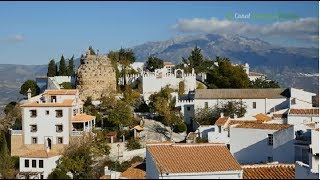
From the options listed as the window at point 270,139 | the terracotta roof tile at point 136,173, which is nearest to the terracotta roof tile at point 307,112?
the window at point 270,139

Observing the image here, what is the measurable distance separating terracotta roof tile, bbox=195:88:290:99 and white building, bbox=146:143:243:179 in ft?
62.8

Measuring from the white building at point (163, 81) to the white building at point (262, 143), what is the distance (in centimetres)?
1667

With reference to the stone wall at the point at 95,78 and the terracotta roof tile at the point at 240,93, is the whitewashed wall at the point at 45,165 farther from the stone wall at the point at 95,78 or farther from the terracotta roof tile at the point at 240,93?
the terracotta roof tile at the point at 240,93

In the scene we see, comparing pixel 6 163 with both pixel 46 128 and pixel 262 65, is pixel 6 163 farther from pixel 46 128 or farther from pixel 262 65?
pixel 262 65

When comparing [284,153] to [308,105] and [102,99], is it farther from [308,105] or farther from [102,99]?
[102,99]

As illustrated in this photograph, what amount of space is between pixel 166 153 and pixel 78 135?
14.8 m

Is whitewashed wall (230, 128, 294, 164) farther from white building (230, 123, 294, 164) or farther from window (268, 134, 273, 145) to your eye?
window (268, 134, 273, 145)

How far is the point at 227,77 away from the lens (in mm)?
44375

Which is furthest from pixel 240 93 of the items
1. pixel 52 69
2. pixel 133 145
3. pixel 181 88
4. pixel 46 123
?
pixel 52 69

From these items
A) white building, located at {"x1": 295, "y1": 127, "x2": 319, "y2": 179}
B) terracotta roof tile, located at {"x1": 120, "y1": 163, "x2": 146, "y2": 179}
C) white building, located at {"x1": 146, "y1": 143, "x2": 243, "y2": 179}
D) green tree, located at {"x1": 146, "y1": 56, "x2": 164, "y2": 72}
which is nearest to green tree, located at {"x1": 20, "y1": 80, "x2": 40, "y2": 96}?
green tree, located at {"x1": 146, "y1": 56, "x2": 164, "y2": 72}

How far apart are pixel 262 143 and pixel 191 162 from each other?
268 inches


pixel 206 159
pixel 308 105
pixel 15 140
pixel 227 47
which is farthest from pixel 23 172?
pixel 227 47

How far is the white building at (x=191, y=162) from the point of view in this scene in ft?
59.3

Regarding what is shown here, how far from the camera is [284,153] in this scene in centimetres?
2381
